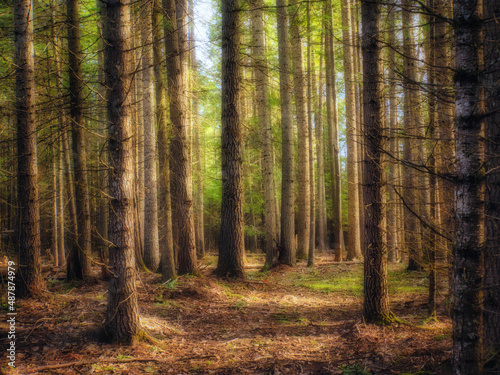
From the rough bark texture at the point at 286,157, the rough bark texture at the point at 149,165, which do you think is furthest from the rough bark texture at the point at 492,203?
the rough bark texture at the point at 286,157

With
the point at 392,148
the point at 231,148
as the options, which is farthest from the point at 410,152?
the point at 231,148

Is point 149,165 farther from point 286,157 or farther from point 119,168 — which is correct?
point 119,168

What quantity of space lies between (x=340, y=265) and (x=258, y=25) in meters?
9.97

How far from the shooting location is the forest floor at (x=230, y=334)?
4652mm

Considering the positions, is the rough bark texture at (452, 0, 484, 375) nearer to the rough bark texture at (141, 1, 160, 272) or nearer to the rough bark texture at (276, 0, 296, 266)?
the rough bark texture at (141, 1, 160, 272)

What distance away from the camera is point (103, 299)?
7.41 meters

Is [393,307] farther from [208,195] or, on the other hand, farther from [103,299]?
[208,195]

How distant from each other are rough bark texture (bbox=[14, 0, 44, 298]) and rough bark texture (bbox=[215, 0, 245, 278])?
4.77 meters

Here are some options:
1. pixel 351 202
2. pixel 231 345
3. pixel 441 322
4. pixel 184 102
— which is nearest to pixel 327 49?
pixel 351 202

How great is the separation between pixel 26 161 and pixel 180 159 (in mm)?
3761

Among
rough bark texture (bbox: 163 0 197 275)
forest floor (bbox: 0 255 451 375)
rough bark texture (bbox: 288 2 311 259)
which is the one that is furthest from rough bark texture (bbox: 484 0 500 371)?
rough bark texture (bbox: 288 2 311 259)

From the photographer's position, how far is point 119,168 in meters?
5.14

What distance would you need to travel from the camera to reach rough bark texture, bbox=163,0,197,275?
374 inches

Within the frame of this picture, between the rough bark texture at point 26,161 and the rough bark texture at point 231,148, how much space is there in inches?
188
